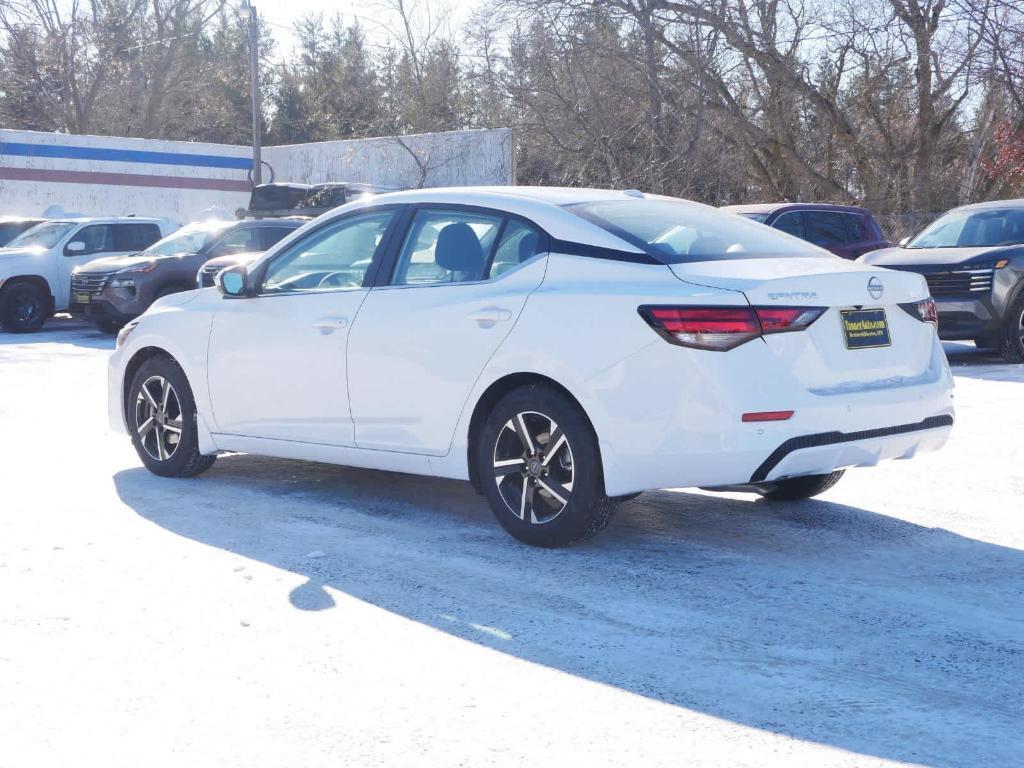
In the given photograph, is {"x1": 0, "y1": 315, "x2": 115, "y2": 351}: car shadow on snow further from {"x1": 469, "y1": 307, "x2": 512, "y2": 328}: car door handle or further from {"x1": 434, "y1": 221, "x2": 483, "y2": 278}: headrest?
{"x1": 469, "y1": 307, "x2": 512, "y2": 328}: car door handle

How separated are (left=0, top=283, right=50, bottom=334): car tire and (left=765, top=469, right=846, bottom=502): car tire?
1529 cm

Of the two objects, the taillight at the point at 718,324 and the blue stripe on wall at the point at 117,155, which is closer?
the taillight at the point at 718,324

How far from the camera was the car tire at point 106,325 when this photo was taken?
18.2 m

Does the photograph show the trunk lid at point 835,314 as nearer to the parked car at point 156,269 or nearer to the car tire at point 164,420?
the car tire at point 164,420

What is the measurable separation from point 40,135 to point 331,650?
29.2 metres

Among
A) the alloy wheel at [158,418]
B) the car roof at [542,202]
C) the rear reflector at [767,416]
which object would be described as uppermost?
the car roof at [542,202]

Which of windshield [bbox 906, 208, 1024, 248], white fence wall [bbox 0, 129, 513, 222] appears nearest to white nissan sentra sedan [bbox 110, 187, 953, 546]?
windshield [bbox 906, 208, 1024, 248]

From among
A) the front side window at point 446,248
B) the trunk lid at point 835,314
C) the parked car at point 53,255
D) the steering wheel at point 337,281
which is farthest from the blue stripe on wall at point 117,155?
the trunk lid at point 835,314

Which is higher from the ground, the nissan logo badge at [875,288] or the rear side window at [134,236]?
the rear side window at [134,236]

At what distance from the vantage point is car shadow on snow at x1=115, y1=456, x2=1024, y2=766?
12.8 feet

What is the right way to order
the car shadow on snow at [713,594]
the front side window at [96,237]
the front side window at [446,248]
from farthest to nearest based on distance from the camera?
the front side window at [96,237] → the front side window at [446,248] → the car shadow on snow at [713,594]

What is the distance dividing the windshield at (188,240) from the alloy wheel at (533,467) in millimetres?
13469

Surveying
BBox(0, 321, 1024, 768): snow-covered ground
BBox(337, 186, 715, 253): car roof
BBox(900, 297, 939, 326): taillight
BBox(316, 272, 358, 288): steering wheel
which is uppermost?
BBox(337, 186, 715, 253): car roof

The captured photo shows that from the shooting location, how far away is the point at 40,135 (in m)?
30.8
